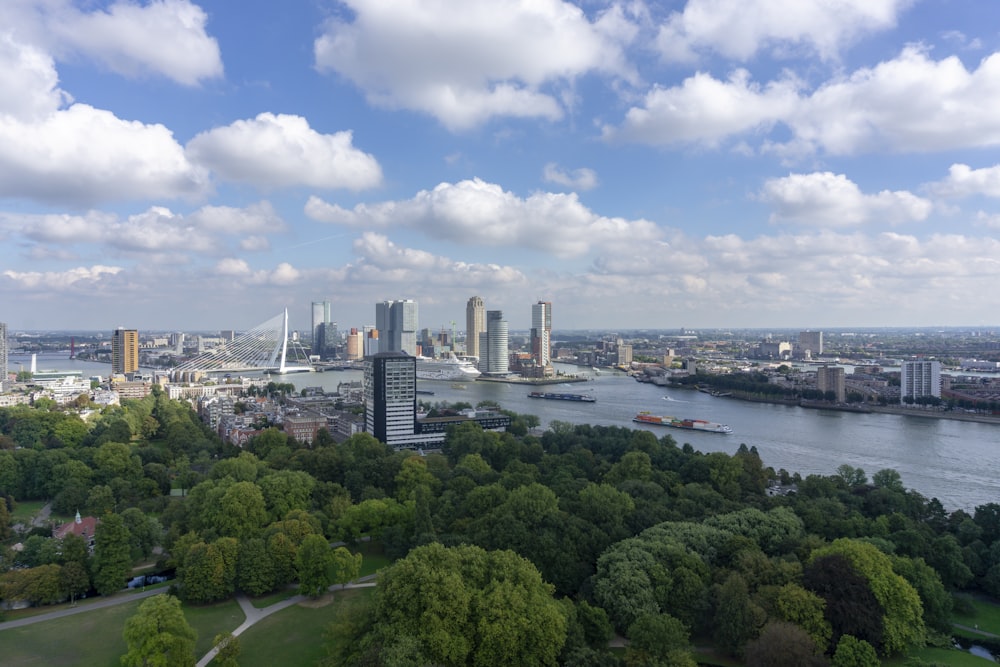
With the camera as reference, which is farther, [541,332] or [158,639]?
[541,332]

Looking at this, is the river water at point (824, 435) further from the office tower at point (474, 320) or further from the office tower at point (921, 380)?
the office tower at point (474, 320)

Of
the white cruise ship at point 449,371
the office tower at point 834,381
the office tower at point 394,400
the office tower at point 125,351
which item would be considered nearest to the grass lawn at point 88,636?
the office tower at point 394,400

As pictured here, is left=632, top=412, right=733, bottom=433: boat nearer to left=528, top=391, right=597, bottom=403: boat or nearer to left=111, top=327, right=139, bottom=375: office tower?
left=528, top=391, right=597, bottom=403: boat

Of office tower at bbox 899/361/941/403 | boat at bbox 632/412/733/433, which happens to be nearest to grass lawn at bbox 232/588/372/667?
boat at bbox 632/412/733/433

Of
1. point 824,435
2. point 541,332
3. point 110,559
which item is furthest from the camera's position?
point 541,332

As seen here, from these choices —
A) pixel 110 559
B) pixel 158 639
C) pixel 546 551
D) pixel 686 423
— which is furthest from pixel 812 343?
pixel 158 639

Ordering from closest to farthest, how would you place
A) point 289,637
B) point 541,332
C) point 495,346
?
point 289,637, point 495,346, point 541,332

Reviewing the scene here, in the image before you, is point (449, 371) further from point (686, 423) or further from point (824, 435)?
point (824, 435)
